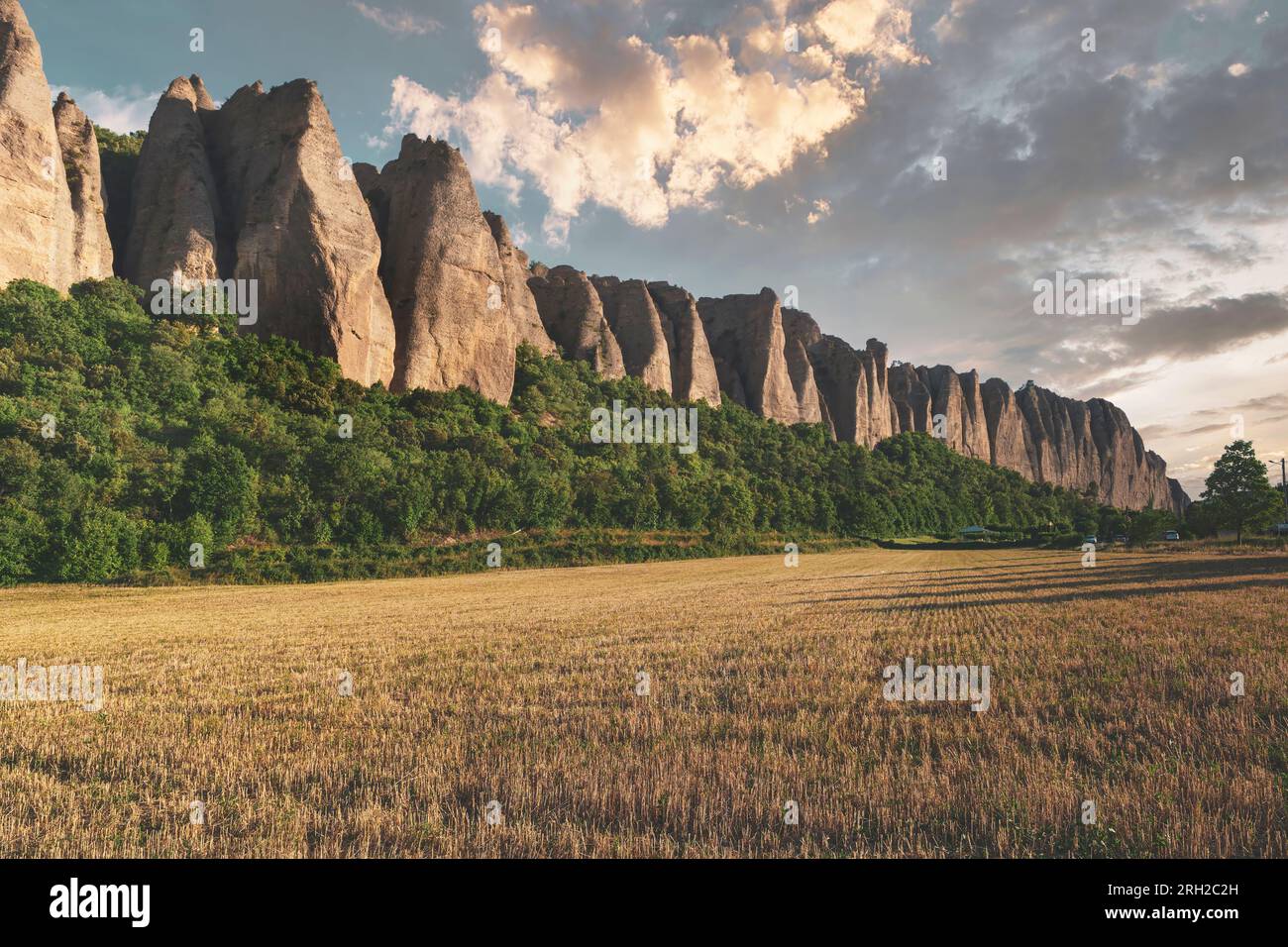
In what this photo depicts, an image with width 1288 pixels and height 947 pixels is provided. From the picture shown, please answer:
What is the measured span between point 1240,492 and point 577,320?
8294cm

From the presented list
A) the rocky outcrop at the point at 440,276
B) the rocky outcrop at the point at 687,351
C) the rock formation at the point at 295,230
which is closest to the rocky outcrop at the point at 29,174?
the rock formation at the point at 295,230

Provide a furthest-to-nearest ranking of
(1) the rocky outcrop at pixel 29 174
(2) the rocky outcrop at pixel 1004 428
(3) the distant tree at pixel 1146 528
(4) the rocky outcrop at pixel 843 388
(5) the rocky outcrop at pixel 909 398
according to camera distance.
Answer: (2) the rocky outcrop at pixel 1004 428 < (5) the rocky outcrop at pixel 909 398 < (4) the rocky outcrop at pixel 843 388 < (3) the distant tree at pixel 1146 528 < (1) the rocky outcrop at pixel 29 174

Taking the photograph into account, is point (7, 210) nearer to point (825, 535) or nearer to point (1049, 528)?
point (825, 535)

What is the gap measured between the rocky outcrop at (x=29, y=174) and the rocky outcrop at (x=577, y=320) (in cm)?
5767

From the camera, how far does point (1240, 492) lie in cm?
6291

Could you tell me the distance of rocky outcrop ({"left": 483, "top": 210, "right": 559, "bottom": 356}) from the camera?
8944cm

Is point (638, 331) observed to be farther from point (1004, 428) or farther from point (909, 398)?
point (1004, 428)

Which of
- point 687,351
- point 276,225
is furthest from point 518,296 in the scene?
point 276,225

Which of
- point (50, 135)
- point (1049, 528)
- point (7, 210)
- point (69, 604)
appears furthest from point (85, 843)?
point (1049, 528)

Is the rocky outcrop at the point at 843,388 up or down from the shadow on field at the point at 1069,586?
up

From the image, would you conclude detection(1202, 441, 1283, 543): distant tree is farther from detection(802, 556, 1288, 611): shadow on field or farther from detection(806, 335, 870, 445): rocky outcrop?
detection(806, 335, 870, 445): rocky outcrop

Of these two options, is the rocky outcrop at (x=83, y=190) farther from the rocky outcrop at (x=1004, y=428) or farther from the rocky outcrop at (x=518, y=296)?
the rocky outcrop at (x=1004, y=428)

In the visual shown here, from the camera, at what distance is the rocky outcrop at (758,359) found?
120 m
